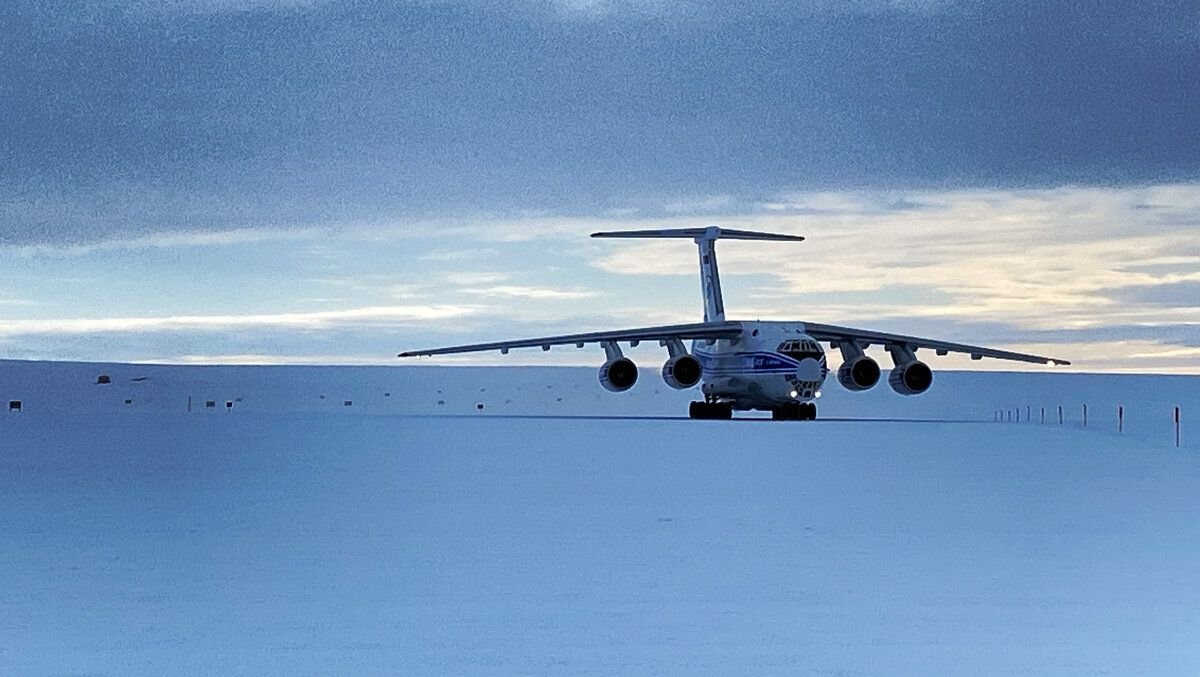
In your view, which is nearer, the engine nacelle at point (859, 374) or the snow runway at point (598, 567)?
the snow runway at point (598, 567)

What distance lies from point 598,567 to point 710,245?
125ft

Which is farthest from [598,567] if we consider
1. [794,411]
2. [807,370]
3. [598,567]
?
[794,411]

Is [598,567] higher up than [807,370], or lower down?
lower down

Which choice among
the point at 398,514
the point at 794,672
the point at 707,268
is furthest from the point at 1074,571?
the point at 707,268

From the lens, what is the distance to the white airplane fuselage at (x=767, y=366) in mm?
38875

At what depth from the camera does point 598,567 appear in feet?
36.6

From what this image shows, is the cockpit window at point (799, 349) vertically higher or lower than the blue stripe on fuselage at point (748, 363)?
higher

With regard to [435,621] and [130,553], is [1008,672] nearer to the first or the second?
[435,621]

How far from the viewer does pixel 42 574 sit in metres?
10.7

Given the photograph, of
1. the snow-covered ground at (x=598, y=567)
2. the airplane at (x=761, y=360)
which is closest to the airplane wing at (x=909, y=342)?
the airplane at (x=761, y=360)

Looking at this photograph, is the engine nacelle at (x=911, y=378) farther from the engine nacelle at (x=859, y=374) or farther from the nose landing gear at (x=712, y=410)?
the nose landing gear at (x=712, y=410)

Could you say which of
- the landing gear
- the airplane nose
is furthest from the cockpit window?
the landing gear

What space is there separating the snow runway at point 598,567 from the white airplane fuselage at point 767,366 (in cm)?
1588

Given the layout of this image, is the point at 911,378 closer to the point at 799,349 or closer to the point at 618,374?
the point at 799,349
